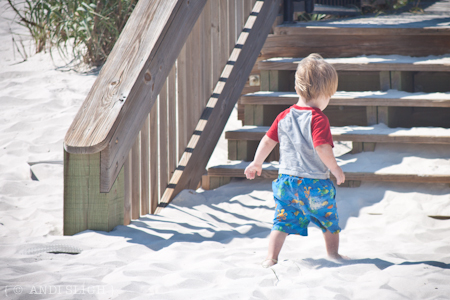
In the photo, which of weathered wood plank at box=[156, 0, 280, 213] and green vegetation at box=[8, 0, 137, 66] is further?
green vegetation at box=[8, 0, 137, 66]

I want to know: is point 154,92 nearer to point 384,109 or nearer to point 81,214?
point 81,214

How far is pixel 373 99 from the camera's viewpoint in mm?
3617

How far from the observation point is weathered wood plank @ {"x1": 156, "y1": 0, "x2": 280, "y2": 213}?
11.0 feet

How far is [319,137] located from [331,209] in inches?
14.0

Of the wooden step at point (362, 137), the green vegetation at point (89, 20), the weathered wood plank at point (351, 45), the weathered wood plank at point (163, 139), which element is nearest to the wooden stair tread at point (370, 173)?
the wooden step at point (362, 137)

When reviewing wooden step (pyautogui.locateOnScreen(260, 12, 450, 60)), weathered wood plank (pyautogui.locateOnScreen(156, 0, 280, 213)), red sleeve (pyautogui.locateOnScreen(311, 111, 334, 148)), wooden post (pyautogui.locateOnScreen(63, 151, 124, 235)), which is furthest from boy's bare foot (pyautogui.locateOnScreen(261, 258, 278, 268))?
wooden step (pyautogui.locateOnScreen(260, 12, 450, 60))

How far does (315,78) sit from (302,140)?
289 millimetres

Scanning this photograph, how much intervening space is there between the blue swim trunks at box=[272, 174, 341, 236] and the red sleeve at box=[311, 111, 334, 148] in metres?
0.20

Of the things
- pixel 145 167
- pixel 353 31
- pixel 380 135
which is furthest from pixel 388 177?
pixel 353 31

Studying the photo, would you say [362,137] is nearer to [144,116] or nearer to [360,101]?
[360,101]

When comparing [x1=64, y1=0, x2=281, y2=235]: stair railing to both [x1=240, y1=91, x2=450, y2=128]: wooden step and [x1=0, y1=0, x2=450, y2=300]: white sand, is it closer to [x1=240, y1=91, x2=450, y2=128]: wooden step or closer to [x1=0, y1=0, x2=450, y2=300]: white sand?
[x1=0, y1=0, x2=450, y2=300]: white sand

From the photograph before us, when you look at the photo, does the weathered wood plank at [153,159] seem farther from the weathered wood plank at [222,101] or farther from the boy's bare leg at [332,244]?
the boy's bare leg at [332,244]

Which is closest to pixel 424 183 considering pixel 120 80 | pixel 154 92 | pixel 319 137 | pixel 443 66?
pixel 443 66

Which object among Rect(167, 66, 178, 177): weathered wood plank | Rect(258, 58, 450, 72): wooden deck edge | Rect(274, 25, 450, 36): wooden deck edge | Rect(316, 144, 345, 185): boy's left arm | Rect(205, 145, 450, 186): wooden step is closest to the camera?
Rect(316, 144, 345, 185): boy's left arm
